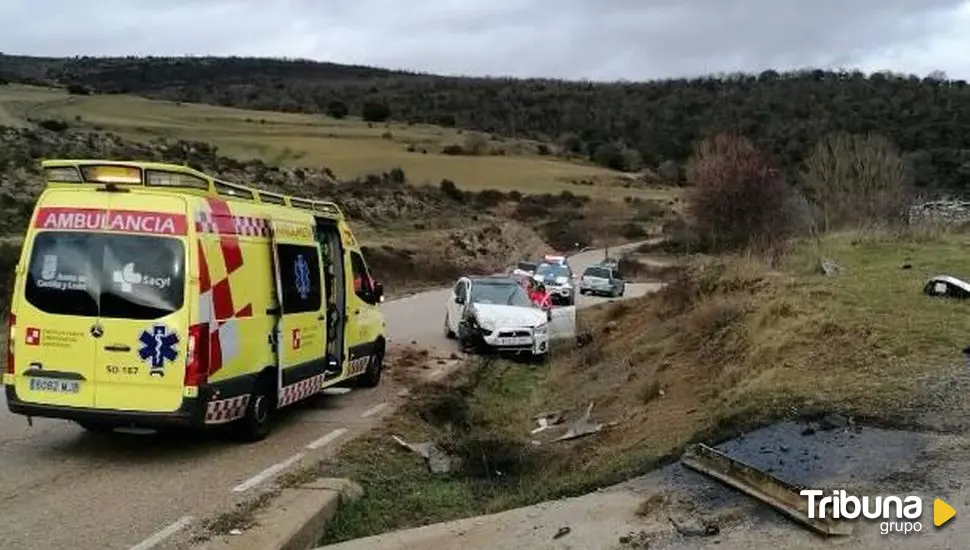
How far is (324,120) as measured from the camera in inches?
4254

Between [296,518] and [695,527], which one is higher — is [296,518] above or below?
below

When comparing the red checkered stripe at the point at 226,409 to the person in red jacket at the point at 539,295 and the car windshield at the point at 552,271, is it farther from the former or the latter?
the car windshield at the point at 552,271

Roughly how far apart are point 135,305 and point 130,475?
1.48m

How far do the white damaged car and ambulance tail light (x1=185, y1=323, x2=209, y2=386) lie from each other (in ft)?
33.2

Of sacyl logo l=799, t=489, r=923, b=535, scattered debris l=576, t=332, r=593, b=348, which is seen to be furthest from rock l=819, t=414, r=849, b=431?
scattered debris l=576, t=332, r=593, b=348

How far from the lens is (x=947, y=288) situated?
1504 cm

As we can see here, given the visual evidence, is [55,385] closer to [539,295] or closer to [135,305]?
[135,305]

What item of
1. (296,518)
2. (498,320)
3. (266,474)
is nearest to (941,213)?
(498,320)

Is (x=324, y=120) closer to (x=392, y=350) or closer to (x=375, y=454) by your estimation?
(x=392, y=350)

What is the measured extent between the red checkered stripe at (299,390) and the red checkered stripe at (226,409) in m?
0.82

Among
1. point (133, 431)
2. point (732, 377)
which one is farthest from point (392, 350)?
point (133, 431)

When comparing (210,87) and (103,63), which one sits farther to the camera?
(103,63)

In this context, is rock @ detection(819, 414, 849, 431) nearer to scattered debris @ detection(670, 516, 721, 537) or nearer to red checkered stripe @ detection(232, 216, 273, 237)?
scattered debris @ detection(670, 516, 721, 537)

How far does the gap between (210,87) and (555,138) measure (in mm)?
43844
